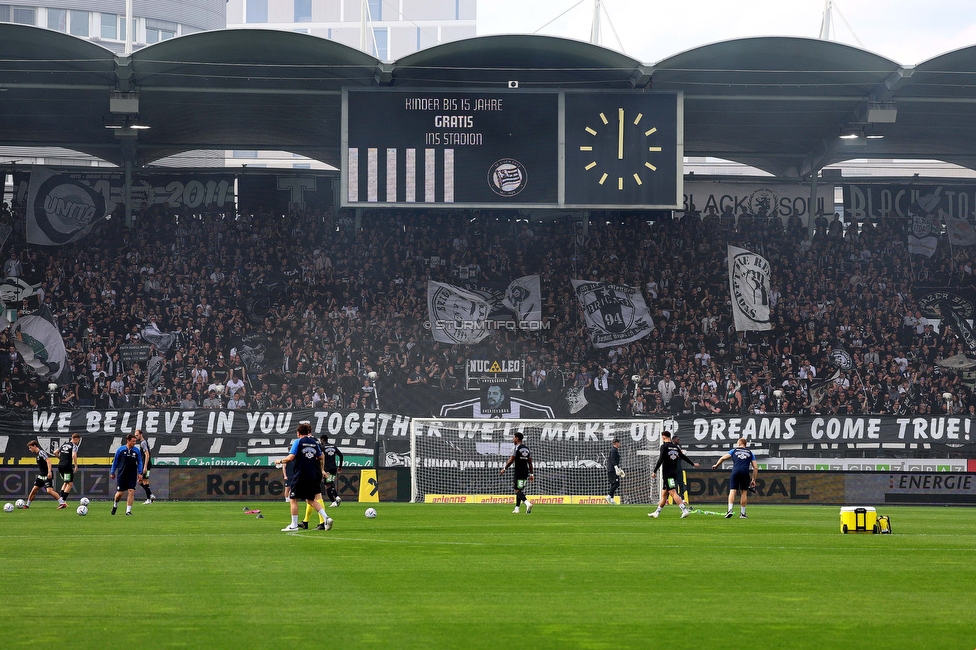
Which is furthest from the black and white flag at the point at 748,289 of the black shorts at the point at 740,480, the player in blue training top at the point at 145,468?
the player in blue training top at the point at 145,468

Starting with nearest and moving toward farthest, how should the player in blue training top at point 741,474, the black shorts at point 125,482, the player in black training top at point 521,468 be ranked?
the player in blue training top at point 741,474, the black shorts at point 125,482, the player in black training top at point 521,468

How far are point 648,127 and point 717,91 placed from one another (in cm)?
470

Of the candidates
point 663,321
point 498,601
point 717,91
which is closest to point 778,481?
point 663,321

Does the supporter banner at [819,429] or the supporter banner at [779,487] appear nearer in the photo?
the supporter banner at [779,487]

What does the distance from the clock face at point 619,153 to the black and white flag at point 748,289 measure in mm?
9593

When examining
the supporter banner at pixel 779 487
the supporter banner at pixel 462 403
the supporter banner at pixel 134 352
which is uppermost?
the supporter banner at pixel 134 352

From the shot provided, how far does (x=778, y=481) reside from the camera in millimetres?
33531

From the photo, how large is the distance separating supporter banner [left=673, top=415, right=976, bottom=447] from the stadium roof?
968 centimetres

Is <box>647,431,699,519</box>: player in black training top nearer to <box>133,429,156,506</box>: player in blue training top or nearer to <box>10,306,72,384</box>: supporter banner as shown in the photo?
<box>133,429,156,506</box>: player in blue training top

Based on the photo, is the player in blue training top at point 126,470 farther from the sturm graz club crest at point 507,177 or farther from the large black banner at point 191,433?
the sturm graz club crest at point 507,177

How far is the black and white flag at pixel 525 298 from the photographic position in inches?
1622

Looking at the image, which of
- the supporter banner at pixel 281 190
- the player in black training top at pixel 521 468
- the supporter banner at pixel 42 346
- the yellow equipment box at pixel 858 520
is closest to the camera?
the yellow equipment box at pixel 858 520

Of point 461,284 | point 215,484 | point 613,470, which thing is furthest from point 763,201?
point 215,484

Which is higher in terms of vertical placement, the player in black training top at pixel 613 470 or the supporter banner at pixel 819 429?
the supporter banner at pixel 819 429
